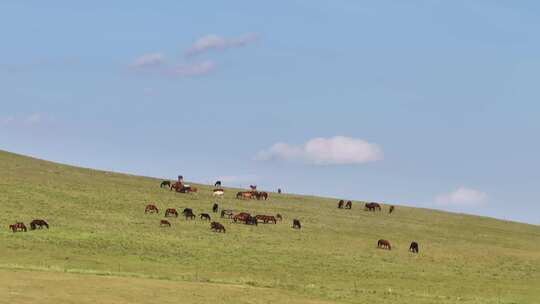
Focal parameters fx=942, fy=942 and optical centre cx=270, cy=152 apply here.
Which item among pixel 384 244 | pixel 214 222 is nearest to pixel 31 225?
pixel 214 222

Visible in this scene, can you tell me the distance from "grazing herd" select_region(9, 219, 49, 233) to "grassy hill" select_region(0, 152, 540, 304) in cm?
87

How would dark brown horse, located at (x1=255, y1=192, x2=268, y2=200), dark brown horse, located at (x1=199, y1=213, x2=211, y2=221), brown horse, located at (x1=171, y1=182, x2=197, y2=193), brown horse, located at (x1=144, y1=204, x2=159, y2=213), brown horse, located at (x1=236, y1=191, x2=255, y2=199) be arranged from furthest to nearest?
dark brown horse, located at (x1=255, y1=192, x2=268, y2=200)
brown horse, located at (x1=236, y1=191, x2=255, y2=199)
brown horse, located at (x1=171, y1=182, x2=197, y2=193)
brown horse, located at (x1=144, y1=204, x2=159, y2=213)
dark brown horse, located at (x1=199, y1=213, x2=211, y2=221)

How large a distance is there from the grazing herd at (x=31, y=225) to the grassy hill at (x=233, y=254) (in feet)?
2.87

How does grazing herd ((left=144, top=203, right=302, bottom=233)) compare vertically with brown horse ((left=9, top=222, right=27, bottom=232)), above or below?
above

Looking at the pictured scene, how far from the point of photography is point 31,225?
198 ft

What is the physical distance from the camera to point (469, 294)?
49.8 m

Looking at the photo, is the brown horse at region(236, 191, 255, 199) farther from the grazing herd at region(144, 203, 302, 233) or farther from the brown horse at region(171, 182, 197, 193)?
the grazing herd at region(144, 203, 302, 233)

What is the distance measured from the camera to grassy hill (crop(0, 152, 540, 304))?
40.9 meters

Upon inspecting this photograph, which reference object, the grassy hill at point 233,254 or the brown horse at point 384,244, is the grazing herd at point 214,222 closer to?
the brown horse at point 384,244

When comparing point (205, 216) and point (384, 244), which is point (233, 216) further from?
point (384, 244)

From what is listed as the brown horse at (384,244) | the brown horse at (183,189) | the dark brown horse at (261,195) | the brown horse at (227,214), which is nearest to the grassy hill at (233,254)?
the brown horse at (183,189)

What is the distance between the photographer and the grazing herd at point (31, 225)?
5947cm

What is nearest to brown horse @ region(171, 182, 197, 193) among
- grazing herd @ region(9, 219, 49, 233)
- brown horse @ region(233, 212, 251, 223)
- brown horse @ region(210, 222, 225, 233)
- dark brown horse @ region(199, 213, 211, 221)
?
dark brown horse @ region(199, 213, 211, 221)

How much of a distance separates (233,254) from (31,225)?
13.3 m
